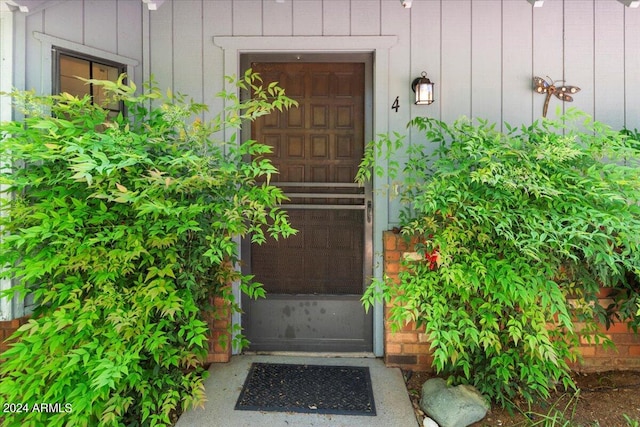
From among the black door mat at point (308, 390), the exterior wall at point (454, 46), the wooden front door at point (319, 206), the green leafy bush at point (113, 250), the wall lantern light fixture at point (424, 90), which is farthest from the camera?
the wooden front door at point (319, 206)

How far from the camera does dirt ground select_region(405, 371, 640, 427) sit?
224 centimetres

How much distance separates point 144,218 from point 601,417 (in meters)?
2.81

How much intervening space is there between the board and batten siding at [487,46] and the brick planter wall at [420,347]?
0.25 metres

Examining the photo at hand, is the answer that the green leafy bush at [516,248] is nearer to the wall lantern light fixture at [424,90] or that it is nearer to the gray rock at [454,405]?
the gray rock at [454,405]

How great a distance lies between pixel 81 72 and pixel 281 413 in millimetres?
2632

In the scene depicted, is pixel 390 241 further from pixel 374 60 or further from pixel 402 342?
pixel 374 60

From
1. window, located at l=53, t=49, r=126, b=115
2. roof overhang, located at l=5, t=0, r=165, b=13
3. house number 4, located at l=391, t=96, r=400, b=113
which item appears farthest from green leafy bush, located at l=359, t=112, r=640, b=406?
roof overhang, located at l=5, t=0, r=165, b=13

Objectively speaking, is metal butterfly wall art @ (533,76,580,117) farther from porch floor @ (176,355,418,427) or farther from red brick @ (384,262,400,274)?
porch floor @ (176,355,418,427)

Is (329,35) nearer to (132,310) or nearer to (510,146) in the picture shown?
(510,146)

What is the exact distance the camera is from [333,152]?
3078 mm

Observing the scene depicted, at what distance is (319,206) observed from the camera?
10.0ft

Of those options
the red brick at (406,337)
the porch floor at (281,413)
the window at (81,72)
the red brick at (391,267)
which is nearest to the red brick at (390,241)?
the red brick at (391,267)

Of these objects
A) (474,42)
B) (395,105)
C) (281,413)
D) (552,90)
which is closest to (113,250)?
(281,413)

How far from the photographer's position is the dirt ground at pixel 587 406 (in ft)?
7.35
